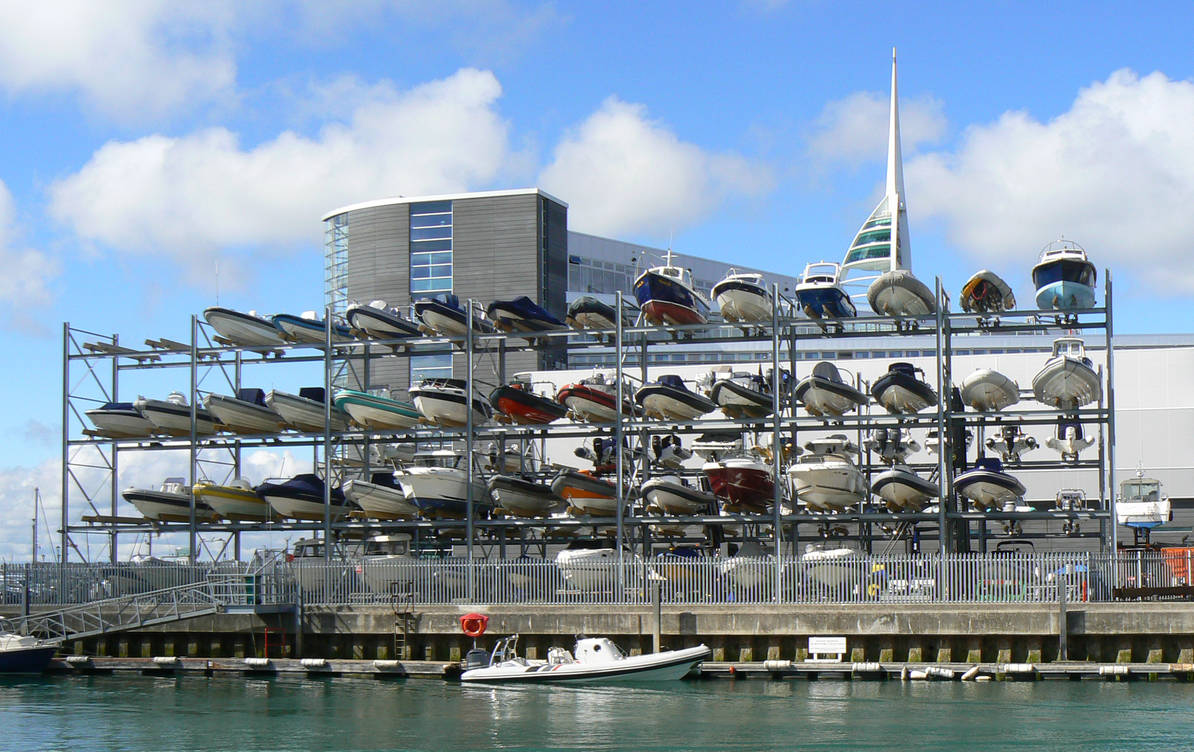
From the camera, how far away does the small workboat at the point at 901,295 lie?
4150cm

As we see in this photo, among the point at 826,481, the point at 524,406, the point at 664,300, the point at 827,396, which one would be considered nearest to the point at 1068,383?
the point at 827,396

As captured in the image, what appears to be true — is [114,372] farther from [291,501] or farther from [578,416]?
[578,416]

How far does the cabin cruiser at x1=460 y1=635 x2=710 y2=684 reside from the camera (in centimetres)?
3400

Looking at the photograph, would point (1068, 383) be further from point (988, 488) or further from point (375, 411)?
point (375, 411)

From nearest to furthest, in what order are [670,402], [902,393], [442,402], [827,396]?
1. [902,393]
2. [827,396]
3. [670,402]
4. [442,402]

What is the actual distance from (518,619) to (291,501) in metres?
11.3

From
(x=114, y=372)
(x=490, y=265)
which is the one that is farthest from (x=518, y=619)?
(x=490, y=265)

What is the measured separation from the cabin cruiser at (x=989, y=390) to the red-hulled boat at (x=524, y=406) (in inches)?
454

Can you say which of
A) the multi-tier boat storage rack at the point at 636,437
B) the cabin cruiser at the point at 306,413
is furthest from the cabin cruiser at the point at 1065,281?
the cabin cruiser at the point at 306,413

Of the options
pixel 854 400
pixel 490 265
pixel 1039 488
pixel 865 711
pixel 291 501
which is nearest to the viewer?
pixel 865 711

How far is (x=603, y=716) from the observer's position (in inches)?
1169

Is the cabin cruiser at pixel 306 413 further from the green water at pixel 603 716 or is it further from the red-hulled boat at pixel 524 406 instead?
the green water at pixel 603 716

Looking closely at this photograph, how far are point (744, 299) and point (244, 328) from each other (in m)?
15.8

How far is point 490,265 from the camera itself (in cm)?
7206
